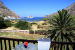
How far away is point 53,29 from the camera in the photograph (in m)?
6.89

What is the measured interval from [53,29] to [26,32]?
9.87m

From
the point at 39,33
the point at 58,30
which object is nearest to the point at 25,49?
the point at 58,30

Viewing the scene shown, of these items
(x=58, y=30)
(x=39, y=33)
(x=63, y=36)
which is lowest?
(x=39, y=33)

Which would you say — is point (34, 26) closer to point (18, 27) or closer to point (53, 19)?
point (18, 27)

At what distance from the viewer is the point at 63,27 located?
6.53 m

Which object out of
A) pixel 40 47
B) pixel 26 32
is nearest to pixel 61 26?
pixel 40 47

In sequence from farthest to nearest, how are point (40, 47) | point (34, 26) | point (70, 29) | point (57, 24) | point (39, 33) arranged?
1. point (34, 26)
2. point (39, 33)
3. point (57, 24)
4. point (70, 29)
5. point (40, 47)

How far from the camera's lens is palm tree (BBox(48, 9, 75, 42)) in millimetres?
6241

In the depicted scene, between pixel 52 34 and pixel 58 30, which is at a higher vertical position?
pixel 58 30

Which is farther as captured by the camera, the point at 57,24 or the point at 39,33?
the point at 39,33

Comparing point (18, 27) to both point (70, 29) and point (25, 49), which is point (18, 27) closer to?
point (70, 29)

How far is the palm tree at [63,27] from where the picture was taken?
6.24m

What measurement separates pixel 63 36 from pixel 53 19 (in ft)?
6.48

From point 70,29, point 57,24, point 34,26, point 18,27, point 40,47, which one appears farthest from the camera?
point 34,26
